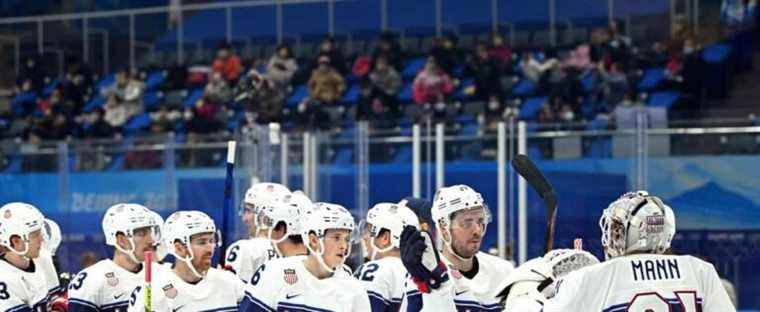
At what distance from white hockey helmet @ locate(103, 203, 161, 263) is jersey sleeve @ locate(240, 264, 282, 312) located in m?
0.89

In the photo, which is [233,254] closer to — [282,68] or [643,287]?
[643,287]

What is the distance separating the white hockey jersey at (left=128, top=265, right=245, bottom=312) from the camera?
273 inches

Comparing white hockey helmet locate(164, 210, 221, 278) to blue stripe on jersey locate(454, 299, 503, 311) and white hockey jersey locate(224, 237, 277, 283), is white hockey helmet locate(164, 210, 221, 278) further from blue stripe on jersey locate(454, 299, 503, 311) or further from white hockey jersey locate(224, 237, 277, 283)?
white hockey jersey locate(224, 237, 277, 283)

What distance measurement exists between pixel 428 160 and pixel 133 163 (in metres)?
2.69

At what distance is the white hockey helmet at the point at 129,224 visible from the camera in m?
7.58

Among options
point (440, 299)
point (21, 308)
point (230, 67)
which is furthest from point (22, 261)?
point (230, 67)

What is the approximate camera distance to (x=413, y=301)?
6.07 metres

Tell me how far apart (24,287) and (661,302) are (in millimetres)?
3705

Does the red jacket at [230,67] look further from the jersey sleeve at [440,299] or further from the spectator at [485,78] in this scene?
the jersey sleeve at [440,299]

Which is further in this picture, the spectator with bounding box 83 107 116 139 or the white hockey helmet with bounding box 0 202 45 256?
the spectator with bounding box 83 107 116 139

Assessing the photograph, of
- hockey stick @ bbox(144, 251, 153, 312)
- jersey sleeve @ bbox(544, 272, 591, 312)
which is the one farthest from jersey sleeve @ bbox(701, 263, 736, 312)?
hockey stick @ bbox(144, 251, 153, 312)

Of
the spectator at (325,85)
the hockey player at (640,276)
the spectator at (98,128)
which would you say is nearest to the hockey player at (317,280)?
the hockey player at (640,276)

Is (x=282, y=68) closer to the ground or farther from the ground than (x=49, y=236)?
farther from the ground

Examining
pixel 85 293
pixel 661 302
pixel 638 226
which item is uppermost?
pixel 638 226
